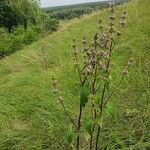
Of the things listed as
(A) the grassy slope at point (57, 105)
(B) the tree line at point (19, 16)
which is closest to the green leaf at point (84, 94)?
(A) the grassy slope at point (57, 105)

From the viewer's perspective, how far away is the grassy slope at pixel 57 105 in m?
3.97

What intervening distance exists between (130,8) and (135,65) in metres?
3.97

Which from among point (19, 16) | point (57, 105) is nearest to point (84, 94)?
point (57, 105)

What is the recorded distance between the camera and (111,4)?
10.0 feet

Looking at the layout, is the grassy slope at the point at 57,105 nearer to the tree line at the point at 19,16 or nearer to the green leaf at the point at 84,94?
the green leaf at the point at 84,94

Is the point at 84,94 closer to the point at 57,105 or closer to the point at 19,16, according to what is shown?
the point at 57,105

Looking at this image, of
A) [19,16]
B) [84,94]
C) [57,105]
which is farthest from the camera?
[19,16]

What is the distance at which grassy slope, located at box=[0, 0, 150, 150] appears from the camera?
397 cm

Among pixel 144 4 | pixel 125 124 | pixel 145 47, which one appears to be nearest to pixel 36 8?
pixel 144 4

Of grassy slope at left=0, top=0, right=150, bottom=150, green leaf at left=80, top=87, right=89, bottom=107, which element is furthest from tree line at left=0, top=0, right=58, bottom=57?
green leaf at left=80, top=87, right=89, bottom=107

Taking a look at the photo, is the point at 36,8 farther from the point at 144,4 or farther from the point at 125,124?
the point at 125,124

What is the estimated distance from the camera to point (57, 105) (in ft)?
14.9

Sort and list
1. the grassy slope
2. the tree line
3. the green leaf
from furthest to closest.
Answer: the tree line
the grassy slope
the green leaf

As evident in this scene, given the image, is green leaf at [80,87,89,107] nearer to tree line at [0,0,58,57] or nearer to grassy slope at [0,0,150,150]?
grassy slope at [0,0,150,150]
